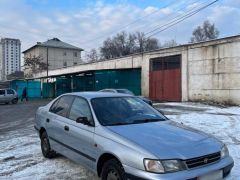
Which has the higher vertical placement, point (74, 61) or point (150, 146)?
point (74, 61)

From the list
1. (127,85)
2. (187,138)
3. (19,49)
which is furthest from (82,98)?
(19,49)

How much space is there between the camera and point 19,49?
356 ft

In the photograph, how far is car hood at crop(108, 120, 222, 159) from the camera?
4621 mm

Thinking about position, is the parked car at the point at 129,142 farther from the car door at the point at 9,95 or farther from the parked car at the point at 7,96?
the car door at the point at 9,95

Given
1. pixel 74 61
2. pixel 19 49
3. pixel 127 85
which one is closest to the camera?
pixel 127 85

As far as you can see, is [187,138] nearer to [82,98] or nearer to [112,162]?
[112,162]

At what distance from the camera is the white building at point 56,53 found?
87000 mm

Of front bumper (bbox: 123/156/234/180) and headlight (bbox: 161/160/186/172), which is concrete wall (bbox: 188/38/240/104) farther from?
headlight (bbox: 161/160/186/172)

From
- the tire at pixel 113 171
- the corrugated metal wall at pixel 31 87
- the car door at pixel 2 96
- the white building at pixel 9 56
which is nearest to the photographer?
the tire at pixel 113 171

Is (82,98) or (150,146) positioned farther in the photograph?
(82,98)

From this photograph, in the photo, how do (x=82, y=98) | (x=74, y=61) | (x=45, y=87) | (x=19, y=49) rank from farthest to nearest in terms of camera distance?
(x=19, y=49), (x=74, y=61), (x=45, y=87), (x=82, y=98)

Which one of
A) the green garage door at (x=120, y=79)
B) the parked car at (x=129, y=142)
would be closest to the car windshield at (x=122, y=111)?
the parked car at (x=129, y=142)

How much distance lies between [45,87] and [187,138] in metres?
48.9

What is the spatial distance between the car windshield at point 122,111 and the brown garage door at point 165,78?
24.2 meters
